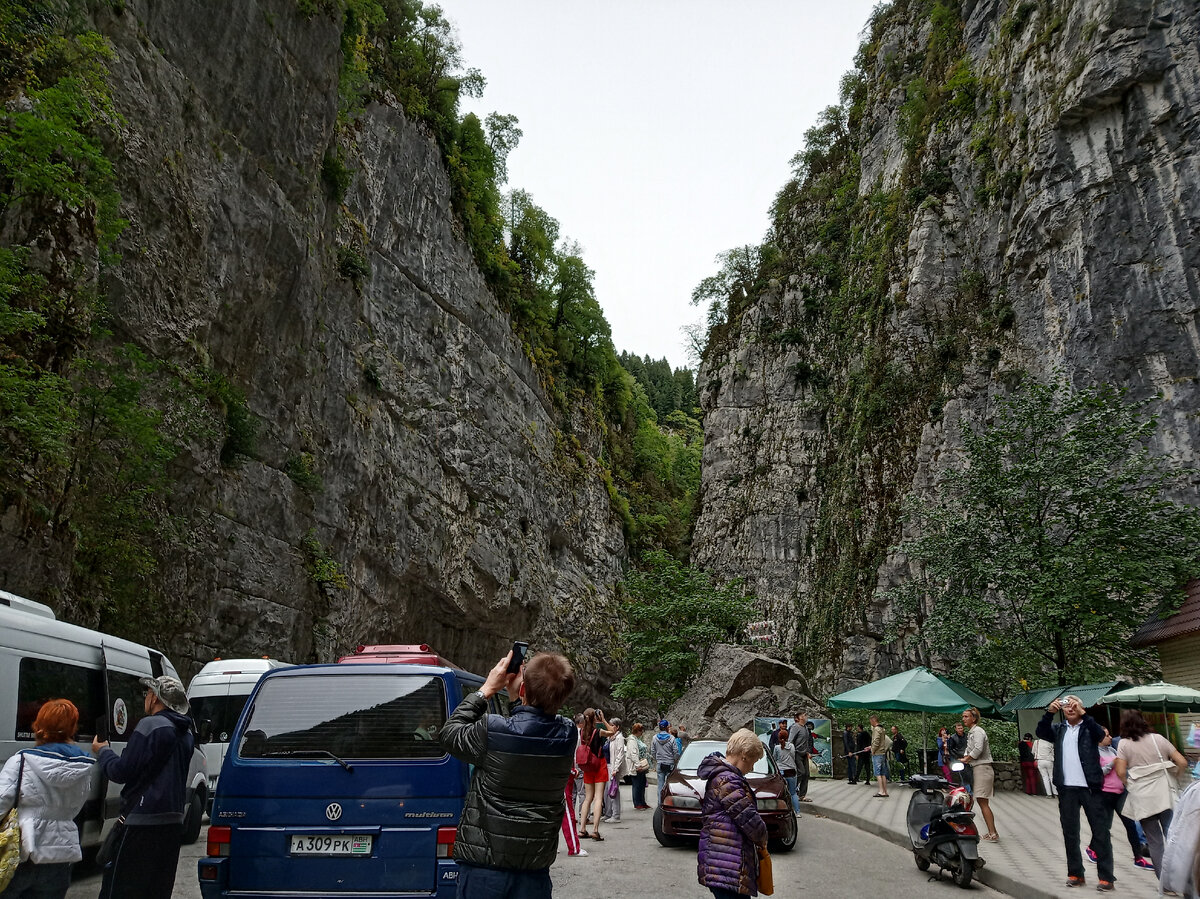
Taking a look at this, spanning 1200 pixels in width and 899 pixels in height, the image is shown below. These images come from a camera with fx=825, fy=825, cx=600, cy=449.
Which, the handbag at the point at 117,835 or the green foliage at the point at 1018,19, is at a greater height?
the green foliage at the point at 1018,19

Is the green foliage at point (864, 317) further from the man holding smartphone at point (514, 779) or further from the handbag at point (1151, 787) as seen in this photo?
the man holding smartphone at point (514, 779)

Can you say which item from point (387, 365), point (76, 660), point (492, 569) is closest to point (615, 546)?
point (492, 569)

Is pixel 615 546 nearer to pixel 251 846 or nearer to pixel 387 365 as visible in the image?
pixel 387 365

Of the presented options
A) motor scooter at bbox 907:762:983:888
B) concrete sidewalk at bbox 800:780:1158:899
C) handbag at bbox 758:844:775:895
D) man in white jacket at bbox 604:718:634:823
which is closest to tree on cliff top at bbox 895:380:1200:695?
concrete sidewalk at bbox 800:780:1158:899

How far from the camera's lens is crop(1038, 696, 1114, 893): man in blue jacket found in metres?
7.99

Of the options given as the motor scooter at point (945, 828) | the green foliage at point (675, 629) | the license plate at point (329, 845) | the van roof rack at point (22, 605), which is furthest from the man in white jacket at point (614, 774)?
the green foliage at point (675, 629)

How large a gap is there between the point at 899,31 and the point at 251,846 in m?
57.5

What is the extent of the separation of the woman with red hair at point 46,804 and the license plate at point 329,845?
1244 mm

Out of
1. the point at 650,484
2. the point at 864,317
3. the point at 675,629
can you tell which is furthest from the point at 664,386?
the point at 675,629

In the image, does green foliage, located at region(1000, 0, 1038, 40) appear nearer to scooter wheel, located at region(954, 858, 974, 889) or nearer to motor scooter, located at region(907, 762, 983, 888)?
motor scooter, located at region(907, 762, 983, 888)

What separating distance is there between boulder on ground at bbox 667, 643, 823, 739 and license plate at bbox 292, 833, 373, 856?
22.4 m

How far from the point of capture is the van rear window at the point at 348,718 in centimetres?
547

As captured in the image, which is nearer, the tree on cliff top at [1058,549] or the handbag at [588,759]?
the handbag at [588,759]

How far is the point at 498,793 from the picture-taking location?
11.9 ft
